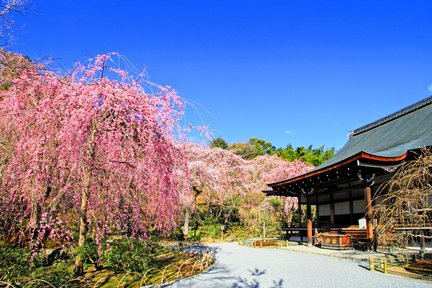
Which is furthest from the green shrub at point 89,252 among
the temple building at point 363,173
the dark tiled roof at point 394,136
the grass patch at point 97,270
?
the dark tiled roof at point 394,136

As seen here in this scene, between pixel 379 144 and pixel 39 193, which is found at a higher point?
pixel 379 144

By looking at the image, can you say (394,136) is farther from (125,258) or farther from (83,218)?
(83,218)

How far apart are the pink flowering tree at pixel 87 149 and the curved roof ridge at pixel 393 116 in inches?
502

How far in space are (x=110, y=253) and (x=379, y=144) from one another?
1163 centimetres

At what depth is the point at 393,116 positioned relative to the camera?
15836 millimetres

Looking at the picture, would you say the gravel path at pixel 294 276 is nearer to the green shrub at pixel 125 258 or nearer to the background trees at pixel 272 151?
the green shrub at pixel 125 258

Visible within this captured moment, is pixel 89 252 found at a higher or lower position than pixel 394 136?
lower

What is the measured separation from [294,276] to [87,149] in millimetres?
4772

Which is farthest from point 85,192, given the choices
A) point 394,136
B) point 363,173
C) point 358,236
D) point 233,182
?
point 233,182

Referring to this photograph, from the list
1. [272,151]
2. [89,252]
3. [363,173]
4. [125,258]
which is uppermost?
[272,151]

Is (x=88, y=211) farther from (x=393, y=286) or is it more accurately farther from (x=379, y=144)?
(x=379, y=144)

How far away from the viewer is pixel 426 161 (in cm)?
664

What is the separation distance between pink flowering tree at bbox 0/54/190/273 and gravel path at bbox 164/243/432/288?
5.57 feet

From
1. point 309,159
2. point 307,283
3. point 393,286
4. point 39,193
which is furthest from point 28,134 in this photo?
point 309,159
